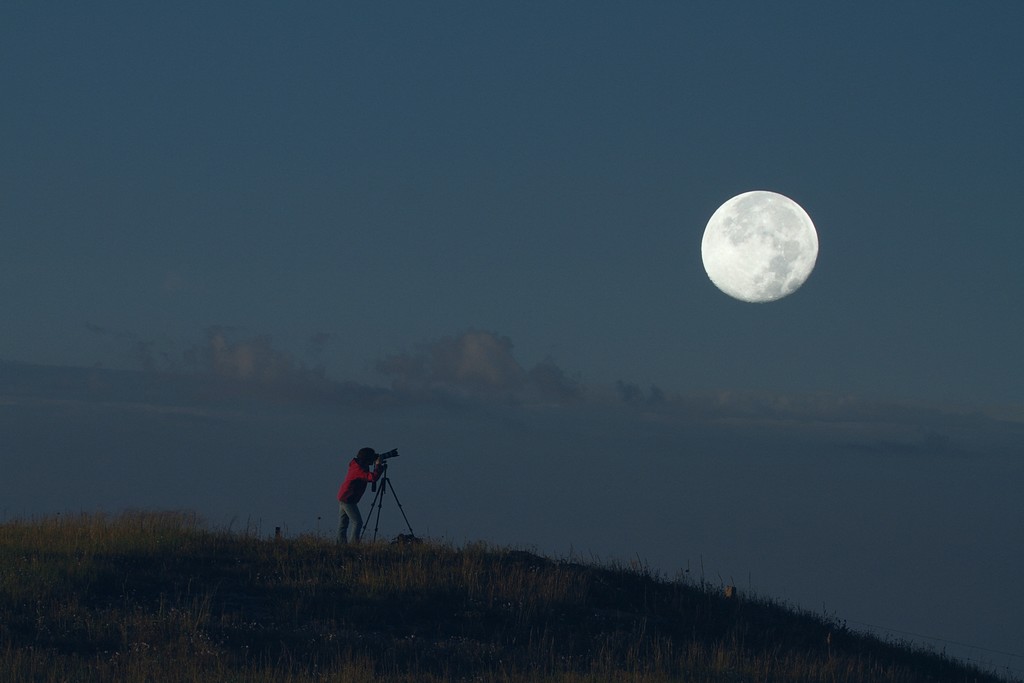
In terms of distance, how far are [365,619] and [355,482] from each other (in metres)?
4.69

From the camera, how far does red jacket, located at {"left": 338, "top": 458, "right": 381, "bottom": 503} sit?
67.5 ft

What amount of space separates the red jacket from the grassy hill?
1.03 metres

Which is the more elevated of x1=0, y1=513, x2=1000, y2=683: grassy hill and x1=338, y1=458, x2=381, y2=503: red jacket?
x1=338, y1=458, x2=381, y2=503: red jacket

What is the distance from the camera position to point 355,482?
20.6 m

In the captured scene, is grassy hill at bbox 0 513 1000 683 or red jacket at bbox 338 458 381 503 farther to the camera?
red jacket at bbox 338 458 381 503

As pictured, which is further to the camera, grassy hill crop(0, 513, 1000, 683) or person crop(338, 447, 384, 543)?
person crop(338, 447, 384, 543)

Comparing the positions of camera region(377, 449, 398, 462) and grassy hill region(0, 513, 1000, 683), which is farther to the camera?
camera region(377, 449, 398, 462)

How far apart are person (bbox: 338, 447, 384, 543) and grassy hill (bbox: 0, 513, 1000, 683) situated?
29.3 inches

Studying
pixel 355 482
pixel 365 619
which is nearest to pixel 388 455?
pixel 355 482

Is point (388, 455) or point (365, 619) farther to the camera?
point (388, 455)

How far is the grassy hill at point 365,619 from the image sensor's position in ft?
43.6

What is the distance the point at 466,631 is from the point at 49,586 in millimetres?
6459

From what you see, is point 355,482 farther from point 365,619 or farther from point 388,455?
point 365,619

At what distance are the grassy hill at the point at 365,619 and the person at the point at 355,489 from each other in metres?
0.74
